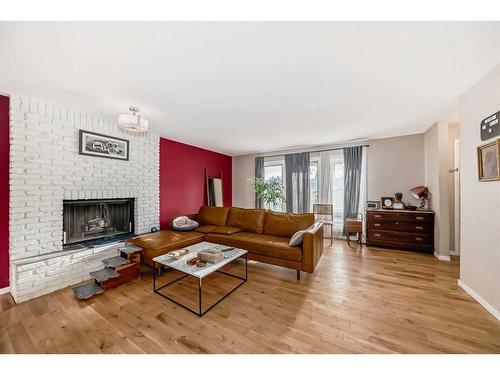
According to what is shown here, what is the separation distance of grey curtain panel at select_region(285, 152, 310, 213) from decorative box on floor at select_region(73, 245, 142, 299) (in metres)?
3.73

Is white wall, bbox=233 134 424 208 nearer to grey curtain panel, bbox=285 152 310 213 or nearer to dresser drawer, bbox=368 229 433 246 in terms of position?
dresser drawer, bbox=368 229 433 246

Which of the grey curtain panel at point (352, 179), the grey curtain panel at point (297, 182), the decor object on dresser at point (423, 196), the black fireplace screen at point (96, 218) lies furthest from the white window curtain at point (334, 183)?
the black fireplace screen at point (96, 218)

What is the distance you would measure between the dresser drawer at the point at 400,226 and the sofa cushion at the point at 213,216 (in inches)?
121

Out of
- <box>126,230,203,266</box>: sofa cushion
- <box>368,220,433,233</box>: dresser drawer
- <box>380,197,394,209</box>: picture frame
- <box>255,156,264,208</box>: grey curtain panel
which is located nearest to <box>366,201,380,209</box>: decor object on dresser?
<box>380,197,394,209</box>: picture frame

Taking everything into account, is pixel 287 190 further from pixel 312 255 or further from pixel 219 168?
pixel 312 255

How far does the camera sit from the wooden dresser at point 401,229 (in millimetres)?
3445

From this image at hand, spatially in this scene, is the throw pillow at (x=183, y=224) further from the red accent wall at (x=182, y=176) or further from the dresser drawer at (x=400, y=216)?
the dresser drawer at (x=400, y=216)

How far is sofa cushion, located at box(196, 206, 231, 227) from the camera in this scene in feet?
13.1

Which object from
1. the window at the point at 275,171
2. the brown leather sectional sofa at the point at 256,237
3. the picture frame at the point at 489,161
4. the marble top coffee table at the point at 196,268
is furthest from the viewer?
the window at the point at 275,171

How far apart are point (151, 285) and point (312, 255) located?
6.83ft

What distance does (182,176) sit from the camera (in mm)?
4480

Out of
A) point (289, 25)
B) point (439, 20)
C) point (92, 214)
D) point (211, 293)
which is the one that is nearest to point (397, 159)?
point (439, 20)

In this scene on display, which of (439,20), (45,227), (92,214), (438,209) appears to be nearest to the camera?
(439,20)

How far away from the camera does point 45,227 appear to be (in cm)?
236
